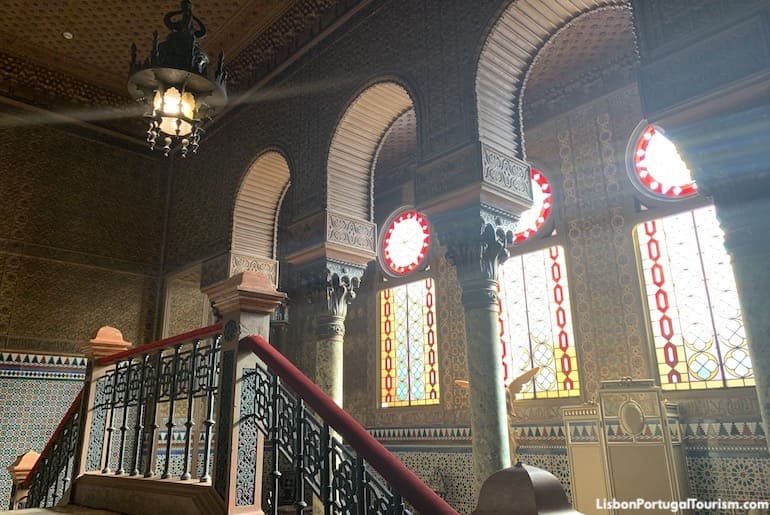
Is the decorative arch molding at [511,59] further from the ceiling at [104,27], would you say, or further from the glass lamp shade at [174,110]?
the ceiling at [104,27]

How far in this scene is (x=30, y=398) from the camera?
7.75m

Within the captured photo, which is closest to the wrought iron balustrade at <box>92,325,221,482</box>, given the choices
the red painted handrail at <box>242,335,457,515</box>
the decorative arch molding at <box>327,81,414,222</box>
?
the red painted handrail at <box>242,335,457,515</box>

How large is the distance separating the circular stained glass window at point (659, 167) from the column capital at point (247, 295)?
5.68 m

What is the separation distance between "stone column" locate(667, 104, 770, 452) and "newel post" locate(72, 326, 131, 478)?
4.16 m

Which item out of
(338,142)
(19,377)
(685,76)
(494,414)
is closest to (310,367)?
(19,377)

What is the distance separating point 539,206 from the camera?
27.5 ft

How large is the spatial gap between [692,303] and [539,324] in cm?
199

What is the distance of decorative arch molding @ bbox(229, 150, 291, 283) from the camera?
309 inches

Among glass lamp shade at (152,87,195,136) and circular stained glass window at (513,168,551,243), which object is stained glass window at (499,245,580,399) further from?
glass lamp shade at (152,87,195,136)

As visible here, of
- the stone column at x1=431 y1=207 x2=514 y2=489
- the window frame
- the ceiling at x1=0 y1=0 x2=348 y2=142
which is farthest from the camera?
the ceiling at x1=0 y1=0 x2=348 y2=142

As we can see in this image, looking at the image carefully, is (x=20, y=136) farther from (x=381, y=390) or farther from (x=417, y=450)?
(x=417, y=450)

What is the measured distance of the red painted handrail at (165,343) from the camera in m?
3.30

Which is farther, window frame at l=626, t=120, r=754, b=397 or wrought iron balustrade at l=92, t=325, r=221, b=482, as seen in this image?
window frame at l=626, t=120, r=754, b=397

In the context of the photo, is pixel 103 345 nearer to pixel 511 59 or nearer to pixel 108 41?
pixel 511 59
